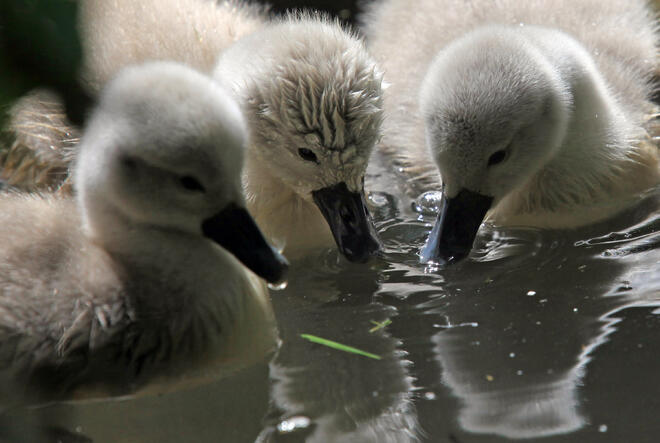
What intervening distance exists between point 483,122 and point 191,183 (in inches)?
41.3

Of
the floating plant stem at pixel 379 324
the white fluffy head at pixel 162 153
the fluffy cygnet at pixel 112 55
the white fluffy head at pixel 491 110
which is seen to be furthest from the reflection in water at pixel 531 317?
the fluffy cygnet at pixel 112 55

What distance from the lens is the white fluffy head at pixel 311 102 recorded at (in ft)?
9.00

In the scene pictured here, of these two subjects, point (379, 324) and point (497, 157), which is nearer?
point (379, 324)

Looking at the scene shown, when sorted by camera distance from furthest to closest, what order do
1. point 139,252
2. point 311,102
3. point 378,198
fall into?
point 378,198 → point 311,102 → point 139,252

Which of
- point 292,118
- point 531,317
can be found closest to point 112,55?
point 292,118

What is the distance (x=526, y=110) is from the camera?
9.52 ft

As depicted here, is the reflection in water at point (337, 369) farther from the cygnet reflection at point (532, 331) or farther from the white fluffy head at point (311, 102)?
the white fluffy head at point (311, 102)

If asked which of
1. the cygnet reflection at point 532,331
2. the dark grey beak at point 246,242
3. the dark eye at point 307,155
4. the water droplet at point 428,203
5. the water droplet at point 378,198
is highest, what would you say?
the dark eye at point 307,155

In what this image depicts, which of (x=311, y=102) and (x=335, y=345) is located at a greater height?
Answer: (x=311, y=102)

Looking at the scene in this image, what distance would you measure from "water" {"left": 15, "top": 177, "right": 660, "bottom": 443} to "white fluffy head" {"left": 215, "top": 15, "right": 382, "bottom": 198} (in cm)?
43

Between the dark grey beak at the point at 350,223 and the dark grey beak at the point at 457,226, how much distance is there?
→ 232 millimetres

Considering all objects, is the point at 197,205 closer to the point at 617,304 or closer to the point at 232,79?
the point at 232,79

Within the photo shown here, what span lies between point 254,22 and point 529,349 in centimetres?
211

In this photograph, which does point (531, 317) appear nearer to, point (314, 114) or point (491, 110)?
point (491, 110)
